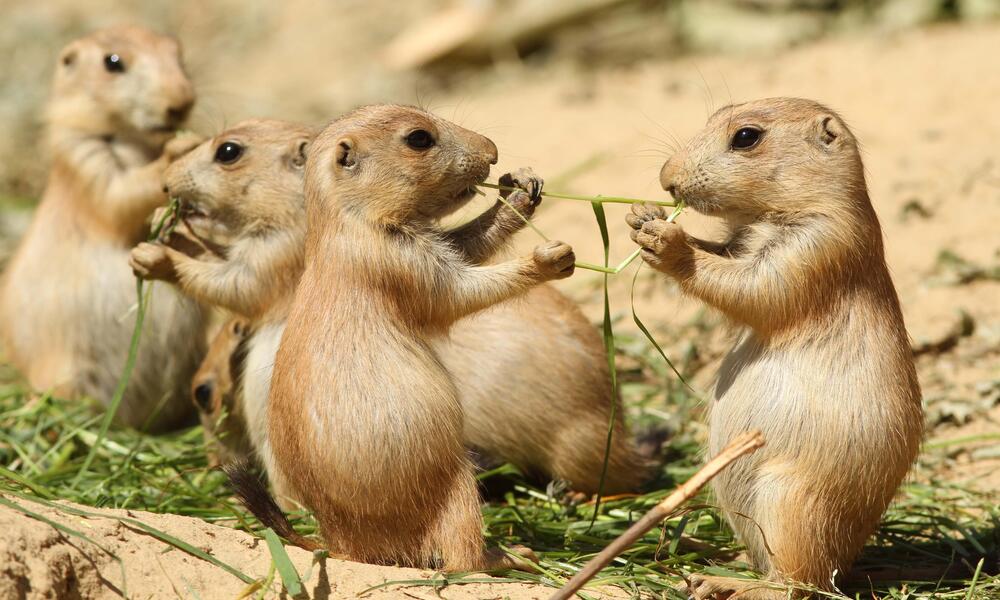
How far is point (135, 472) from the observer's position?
21.0ft

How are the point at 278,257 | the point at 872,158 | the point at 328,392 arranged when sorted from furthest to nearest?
the point at 872,158 < the point at 278,257 < the point at 328,392

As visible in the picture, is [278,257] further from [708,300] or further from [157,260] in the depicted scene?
[708,300]

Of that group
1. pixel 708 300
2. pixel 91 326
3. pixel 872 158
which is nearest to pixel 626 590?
pixel 708 300

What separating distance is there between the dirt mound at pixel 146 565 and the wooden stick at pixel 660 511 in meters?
0.57

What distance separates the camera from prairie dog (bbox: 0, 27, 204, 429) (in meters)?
8.02

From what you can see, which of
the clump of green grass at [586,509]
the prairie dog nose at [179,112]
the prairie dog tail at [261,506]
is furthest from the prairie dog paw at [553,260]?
the prairie dog nose at [179,112]

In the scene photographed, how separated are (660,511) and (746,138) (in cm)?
176

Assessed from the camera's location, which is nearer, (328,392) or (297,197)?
(328,392)

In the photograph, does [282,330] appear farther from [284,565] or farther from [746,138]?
[746,138]

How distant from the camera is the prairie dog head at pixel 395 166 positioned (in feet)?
16.8

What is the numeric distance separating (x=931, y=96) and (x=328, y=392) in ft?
26.5

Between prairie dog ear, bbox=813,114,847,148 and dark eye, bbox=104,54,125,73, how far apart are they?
5.08 m

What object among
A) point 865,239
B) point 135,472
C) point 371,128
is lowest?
point 135,472

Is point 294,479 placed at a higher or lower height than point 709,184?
lower
